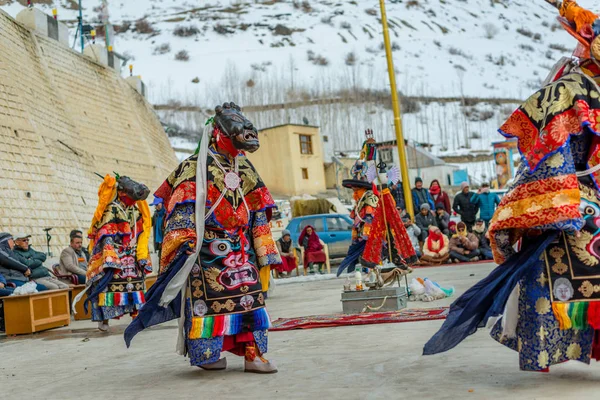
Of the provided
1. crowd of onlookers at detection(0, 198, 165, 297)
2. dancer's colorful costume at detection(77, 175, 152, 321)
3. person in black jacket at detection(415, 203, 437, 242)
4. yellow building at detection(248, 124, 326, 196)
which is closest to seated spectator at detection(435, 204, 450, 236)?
person in black jacket at detection(415, 203, 437, 242)

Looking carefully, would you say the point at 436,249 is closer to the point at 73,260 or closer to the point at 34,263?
the point at 73,260

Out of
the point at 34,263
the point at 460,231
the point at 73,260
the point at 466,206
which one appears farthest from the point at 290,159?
the point at 34,263

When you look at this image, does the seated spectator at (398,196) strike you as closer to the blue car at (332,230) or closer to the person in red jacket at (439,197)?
the person in red jacket at (439,197)

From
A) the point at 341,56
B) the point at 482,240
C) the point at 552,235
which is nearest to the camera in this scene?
the point at 552,235

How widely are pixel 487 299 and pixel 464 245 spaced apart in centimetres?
1231

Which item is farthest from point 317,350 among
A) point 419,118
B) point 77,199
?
point 419,118

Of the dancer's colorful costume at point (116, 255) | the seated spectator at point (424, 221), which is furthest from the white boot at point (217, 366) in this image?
the seated spectator at point (424, 221)

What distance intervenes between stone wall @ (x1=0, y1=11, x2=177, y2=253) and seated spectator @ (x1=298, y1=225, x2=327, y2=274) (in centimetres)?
612

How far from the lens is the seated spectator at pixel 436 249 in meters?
16.4

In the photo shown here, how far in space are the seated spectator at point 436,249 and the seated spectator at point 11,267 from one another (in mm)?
8620

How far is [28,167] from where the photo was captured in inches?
768

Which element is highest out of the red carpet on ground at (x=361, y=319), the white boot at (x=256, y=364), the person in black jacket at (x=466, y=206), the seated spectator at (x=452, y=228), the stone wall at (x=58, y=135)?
the stone wall at (x=58, y=135)

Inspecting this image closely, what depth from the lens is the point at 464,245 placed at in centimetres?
1628

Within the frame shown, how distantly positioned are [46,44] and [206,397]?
2359cm
